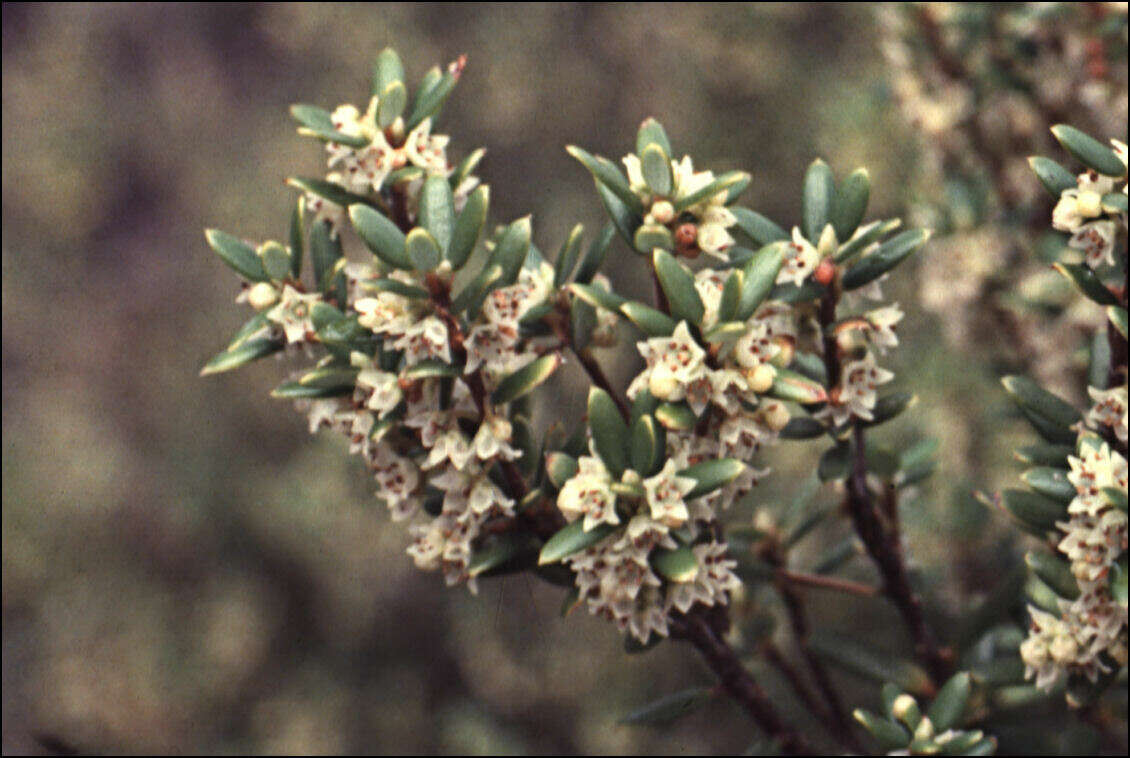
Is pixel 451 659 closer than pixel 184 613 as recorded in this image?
Yes

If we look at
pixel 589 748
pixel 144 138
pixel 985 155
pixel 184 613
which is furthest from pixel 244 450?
pixel 985 155

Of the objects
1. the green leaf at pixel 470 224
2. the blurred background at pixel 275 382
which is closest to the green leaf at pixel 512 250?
the green leaf at pixel 470 224

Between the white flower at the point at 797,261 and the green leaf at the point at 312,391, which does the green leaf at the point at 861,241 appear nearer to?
the white flower at the point at 797,261

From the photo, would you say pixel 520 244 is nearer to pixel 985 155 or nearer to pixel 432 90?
pixel 432 90

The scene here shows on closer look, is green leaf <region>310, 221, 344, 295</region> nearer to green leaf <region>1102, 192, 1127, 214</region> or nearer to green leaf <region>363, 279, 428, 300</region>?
green leaf <region>363, 279, 428, 300</region>

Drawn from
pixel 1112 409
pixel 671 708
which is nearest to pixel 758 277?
pixel 1112 409

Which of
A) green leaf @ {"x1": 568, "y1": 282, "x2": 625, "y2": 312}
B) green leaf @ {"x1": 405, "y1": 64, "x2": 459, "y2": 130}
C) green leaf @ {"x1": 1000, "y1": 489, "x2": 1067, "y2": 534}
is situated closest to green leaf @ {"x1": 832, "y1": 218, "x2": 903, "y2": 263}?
green leaf @ {"x1": 568, "y1": 282, "x2": 625, "y2": 312}

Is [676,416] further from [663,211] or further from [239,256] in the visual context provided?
[239,256]
